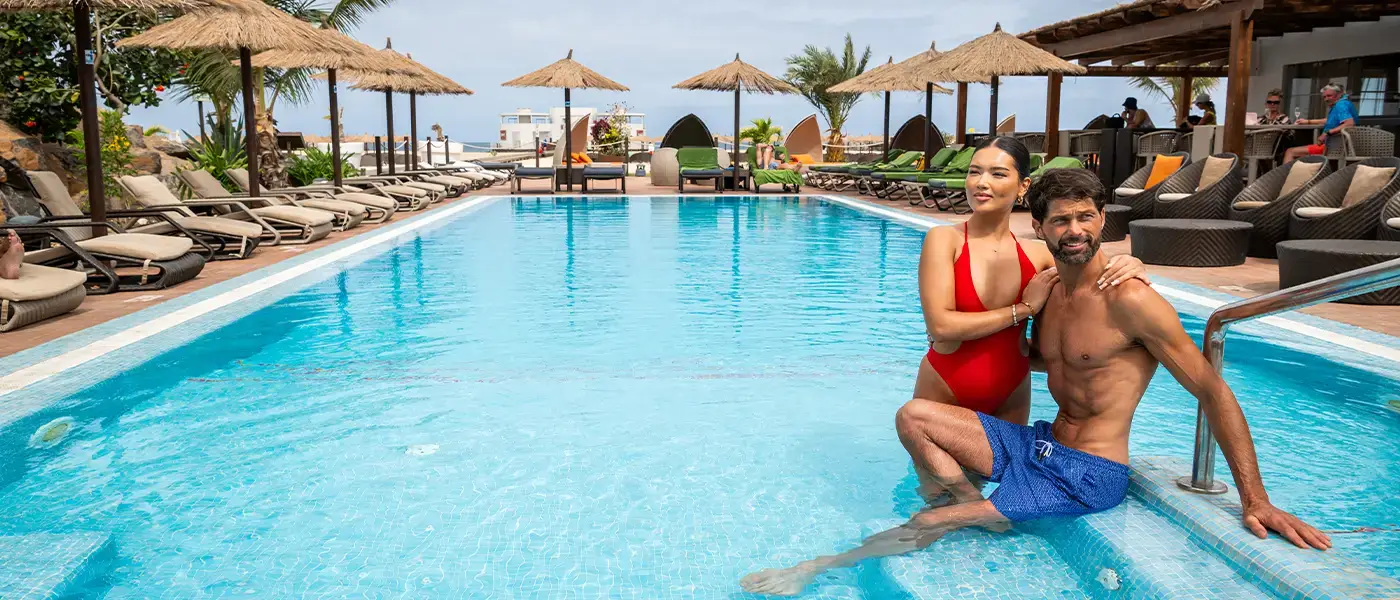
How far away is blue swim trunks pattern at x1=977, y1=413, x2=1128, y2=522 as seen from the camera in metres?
2.70

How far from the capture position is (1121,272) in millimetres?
2439

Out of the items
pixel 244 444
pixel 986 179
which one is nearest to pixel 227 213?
pixel 244 444

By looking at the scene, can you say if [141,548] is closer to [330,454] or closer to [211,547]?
A: [211,547]

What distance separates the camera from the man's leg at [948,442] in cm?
278

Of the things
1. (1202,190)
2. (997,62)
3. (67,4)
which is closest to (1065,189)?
(1202,190)

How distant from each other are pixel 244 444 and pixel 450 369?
1398 millimetres

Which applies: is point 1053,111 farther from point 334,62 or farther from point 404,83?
point 334,62

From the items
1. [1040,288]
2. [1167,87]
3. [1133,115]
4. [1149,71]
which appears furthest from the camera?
[1167,87]

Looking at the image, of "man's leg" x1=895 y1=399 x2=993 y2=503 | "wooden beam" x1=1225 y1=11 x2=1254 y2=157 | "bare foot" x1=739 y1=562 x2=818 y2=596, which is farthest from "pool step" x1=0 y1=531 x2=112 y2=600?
"wooden beam" x1=1225 y1=11 x2=1254 y2=157

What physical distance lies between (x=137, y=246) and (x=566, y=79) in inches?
536

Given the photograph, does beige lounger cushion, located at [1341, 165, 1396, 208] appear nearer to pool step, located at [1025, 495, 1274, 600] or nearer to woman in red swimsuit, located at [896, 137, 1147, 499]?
pool step, located at [1025, 495, 1274, 600]

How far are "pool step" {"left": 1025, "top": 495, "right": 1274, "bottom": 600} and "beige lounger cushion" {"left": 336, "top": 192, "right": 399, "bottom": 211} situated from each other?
39.5ft

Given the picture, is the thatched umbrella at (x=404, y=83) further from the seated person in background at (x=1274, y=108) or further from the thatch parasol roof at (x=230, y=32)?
the seated person in background at (x=1274, y=108)

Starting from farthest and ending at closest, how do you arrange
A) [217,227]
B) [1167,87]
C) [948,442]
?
[1167,87], [217,227], [948,442]
